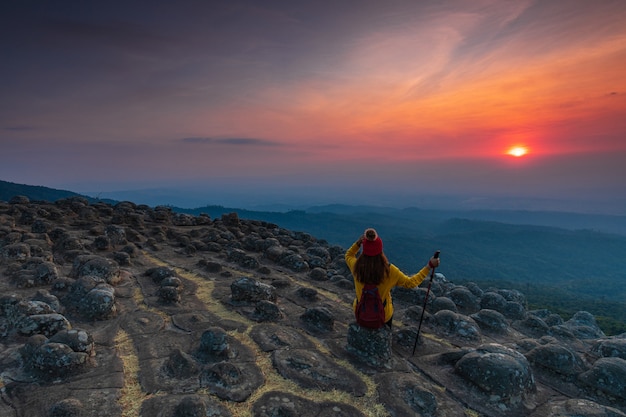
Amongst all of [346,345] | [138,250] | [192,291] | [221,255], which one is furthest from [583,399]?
[138,250]

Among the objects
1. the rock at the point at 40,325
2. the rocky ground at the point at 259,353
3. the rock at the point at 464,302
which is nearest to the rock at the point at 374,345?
the rocky ground at the point at 259,353

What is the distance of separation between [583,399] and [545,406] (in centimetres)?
97

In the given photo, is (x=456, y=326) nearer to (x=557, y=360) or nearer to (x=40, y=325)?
(x=557, y=360)

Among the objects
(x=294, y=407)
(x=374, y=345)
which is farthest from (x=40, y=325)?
(x=374, y=345)

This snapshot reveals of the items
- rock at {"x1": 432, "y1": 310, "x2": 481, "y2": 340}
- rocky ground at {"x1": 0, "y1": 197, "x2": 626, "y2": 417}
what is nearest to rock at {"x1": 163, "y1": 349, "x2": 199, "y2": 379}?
rocky ground at {"x1": 0, "y1": 197, "x2": 626, "y2": 417}

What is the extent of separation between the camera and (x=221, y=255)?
18578 mm

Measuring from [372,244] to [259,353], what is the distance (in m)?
3.91

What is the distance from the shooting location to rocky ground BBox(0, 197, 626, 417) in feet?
22.4

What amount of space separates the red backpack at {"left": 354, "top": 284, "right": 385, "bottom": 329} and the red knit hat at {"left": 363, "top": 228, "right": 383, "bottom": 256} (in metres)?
0.87

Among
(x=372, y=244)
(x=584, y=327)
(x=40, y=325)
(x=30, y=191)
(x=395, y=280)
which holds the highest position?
(x=30, y=191)

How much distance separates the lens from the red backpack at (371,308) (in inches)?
316

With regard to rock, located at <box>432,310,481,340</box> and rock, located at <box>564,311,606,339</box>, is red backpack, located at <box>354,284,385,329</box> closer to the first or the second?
rock, located at <box>432,310,481,340</box>

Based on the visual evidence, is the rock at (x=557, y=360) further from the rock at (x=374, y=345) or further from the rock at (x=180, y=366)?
the rock at (x=180, y=366)

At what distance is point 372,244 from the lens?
24.6ft
